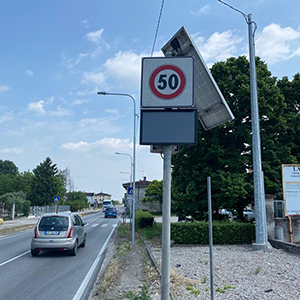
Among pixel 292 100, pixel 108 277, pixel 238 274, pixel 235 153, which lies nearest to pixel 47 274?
pixel 108 277

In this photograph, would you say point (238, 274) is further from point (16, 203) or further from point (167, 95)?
point (16, 203)

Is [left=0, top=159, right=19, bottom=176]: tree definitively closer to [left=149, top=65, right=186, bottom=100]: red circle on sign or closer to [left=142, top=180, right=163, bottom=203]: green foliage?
[left=142, top=180, right=163, bottom=203]: green foliage

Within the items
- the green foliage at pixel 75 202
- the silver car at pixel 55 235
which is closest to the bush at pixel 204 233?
the silver car at pixel 55 235

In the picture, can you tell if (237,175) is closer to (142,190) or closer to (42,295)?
(42,295)

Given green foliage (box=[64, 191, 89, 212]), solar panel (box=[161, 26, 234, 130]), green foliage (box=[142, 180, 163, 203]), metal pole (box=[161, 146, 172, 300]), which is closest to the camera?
metal pole (box=[161, 146, 172, 300])

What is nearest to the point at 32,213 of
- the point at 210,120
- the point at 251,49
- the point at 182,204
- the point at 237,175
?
the point at 182,204

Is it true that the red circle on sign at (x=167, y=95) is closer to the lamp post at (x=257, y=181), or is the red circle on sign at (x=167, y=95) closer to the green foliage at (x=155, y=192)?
the lamp post at (x=257, y=181)

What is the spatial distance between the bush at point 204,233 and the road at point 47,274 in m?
3.52

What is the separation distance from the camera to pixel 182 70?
3943mm

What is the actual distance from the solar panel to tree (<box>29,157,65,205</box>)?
68048 millimetres

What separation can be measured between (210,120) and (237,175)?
11.3 meters

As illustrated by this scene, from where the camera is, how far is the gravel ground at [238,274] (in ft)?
20.9

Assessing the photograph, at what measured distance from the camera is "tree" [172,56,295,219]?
53.2 feet

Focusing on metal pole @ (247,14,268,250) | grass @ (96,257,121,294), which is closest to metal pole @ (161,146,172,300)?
grass @ (96,257,121,294)
